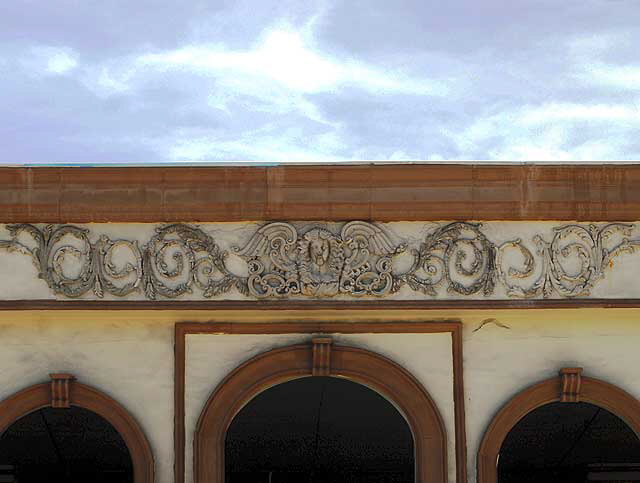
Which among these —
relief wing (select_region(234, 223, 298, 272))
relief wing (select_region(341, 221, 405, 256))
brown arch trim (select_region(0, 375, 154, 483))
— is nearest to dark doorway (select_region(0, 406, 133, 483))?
brown arch trim (select_region(0, 375, 154, 483))

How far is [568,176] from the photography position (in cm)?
1132

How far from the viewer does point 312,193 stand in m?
11.2

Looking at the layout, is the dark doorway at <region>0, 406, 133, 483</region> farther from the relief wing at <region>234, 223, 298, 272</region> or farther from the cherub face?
the cherub face

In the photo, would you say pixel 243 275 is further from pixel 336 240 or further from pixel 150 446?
pixel 150 446

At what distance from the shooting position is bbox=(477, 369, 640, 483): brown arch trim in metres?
11.1

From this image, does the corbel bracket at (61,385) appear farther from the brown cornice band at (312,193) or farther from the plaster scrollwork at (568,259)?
the plaster scrollwork at (568,259)

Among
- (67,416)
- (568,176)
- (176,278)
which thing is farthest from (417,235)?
(67,416)

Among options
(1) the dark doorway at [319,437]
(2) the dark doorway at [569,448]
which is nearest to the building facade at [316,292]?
(1) the dark doorway at [319,437]

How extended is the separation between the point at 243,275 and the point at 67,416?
340 cm

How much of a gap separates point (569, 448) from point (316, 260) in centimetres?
552

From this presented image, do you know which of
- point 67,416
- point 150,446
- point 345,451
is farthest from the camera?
point 345,451

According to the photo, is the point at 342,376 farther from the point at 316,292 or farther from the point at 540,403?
the point at 540,403

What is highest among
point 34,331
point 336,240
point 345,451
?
point 336,240

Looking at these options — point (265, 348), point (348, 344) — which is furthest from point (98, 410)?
point (348, 344)
